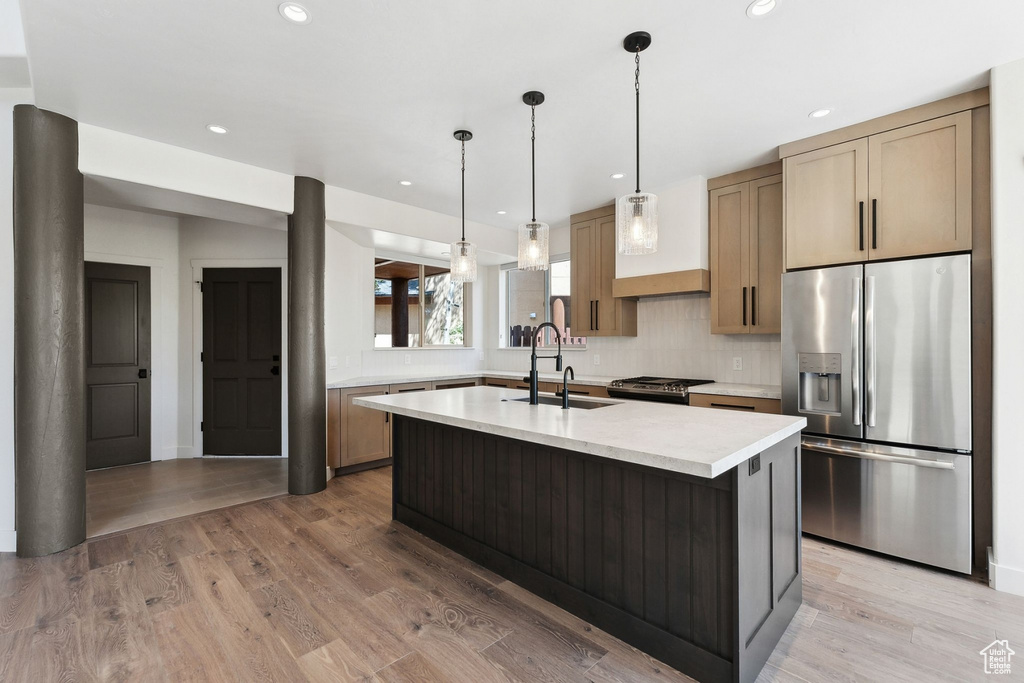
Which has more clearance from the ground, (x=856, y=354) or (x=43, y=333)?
(x=43, y=333)

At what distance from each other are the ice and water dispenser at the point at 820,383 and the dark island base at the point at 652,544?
1020 mm

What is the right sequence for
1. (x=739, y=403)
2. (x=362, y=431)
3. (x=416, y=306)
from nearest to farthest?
(x=739, y=403), (x=362, y=431), (x=416, y=306)

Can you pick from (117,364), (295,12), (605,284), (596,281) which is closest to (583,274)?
(596,281)

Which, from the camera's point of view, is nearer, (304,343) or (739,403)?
(739,403)

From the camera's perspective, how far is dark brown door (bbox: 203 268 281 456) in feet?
16.8

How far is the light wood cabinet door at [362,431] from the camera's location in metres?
4.38

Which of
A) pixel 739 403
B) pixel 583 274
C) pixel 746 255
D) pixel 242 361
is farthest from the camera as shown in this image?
pixel 242 361

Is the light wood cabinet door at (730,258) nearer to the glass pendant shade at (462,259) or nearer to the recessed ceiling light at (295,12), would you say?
the glass pendant shade at (462,259)

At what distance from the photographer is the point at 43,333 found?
2.76 meters

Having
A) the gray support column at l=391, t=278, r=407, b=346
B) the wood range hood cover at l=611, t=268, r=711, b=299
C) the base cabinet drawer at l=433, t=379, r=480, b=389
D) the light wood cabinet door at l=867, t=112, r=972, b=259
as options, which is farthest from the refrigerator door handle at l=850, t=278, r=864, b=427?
the gray support column at l=391, t=278, r=407, b=346

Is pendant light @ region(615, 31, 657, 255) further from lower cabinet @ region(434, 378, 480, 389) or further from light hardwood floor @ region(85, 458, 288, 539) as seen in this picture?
light hardwood floor @ region(85, 458, 288, 539)

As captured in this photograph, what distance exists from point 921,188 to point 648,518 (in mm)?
2496

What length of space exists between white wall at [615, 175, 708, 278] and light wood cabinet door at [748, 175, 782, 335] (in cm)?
37

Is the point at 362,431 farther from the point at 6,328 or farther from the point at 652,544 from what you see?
the point at 652,544
